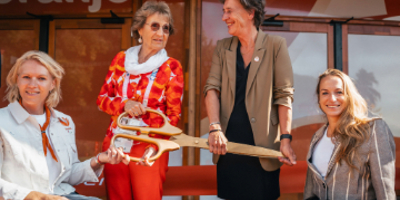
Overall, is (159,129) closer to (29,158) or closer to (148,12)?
(29,158)

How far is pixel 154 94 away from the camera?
6.42 ft

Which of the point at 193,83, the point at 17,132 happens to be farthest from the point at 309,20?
the point at 17,132

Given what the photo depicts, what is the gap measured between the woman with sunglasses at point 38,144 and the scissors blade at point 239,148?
0.33 meters

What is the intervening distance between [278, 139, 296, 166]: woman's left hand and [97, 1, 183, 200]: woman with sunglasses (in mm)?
617

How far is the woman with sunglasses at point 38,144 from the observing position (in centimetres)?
166

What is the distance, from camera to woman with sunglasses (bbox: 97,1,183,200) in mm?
1908

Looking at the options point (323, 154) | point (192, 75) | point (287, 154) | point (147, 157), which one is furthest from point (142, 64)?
point (192, 75)

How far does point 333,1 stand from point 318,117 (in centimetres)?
122

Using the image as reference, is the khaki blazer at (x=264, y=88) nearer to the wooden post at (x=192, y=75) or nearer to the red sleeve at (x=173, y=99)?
the red sleeve at (x=173, y=99)

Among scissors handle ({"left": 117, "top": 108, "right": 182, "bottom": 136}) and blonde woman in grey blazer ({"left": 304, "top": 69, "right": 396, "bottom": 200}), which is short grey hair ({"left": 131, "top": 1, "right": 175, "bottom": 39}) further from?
blonde woman in grey blazer ({"left": 304, "top": 69, "right": 396, "bottom": 200})

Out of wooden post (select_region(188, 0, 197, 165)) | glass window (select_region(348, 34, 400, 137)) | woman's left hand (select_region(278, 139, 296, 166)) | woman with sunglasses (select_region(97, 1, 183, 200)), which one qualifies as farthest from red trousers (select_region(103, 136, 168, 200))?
glass window (select_region(348, 34, 400, 137))

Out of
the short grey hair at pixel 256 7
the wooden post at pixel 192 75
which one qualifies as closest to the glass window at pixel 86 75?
the wooden post at pixel 192 75

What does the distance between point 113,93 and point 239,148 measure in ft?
2.86

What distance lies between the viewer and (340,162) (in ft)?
5.81
